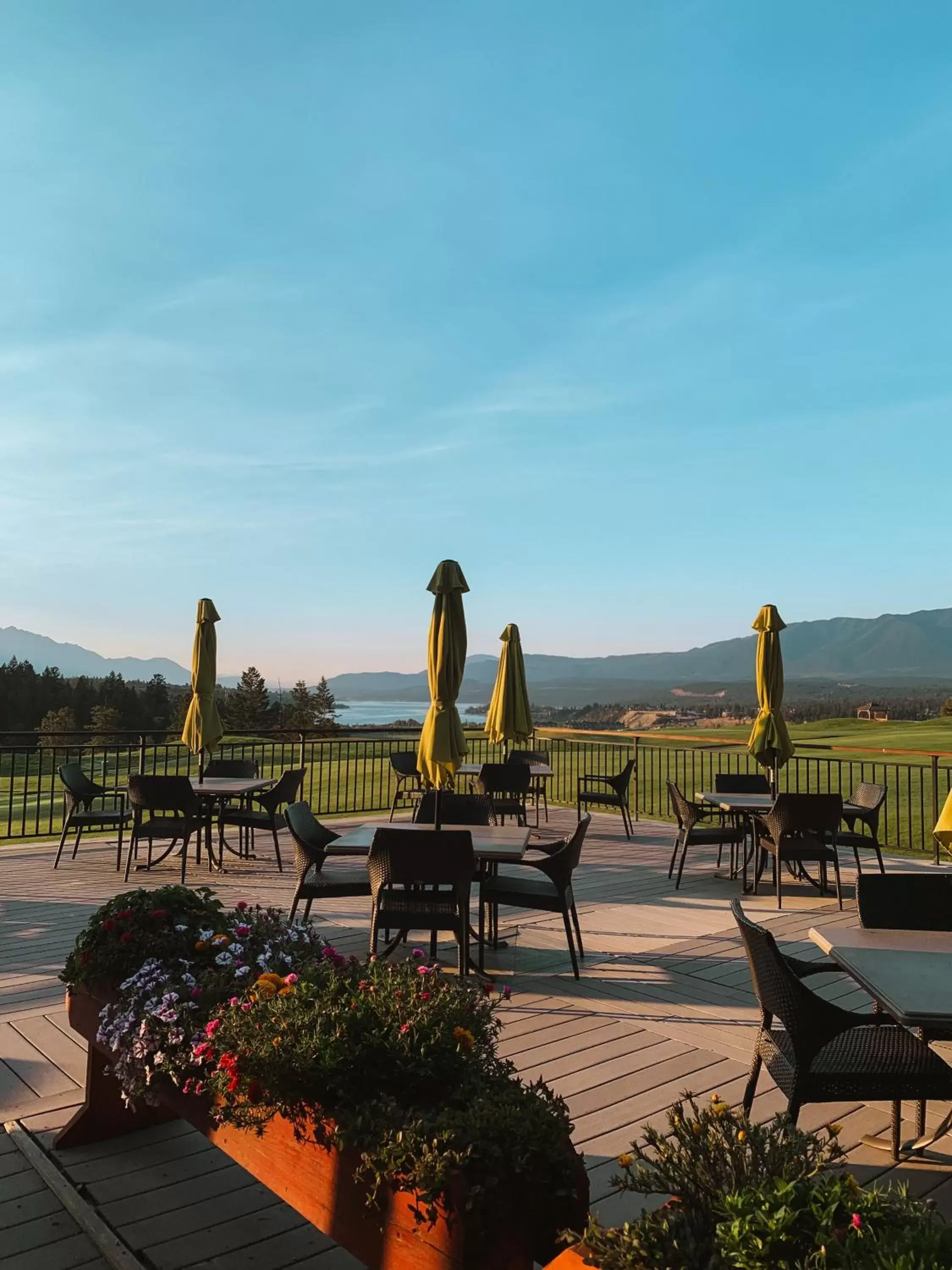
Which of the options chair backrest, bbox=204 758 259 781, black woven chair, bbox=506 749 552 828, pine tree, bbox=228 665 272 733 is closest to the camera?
chair backrest, bbox=204 758 259 781

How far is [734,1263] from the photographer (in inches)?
43.4

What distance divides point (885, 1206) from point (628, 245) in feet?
37.9

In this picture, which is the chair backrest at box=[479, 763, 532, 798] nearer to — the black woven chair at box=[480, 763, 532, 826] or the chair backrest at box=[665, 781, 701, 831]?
the black woven chair at box=[480, 763, 532, 826]

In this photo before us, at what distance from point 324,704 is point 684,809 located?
51.4 meters

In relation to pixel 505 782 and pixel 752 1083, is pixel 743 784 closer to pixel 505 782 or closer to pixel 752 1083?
pixel 505 782

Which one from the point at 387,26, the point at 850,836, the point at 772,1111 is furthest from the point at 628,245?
the point at 772,1111

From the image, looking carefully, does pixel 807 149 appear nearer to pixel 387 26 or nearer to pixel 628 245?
pixel 628 245

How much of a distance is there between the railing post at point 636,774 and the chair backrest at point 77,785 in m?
5.45

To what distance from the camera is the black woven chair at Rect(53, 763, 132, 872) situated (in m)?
7.21

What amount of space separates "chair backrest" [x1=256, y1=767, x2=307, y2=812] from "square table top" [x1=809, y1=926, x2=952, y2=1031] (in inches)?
210

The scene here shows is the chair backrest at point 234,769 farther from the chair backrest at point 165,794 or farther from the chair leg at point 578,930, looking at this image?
the chair leg at point 578,930

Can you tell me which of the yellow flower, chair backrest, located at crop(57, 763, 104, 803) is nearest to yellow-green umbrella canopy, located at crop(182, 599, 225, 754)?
chair backrest, located at crop(57, 763, 104, 803)

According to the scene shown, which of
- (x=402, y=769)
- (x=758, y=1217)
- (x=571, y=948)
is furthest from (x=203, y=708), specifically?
(x=758, y=1217)

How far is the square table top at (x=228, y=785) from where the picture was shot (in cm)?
721
